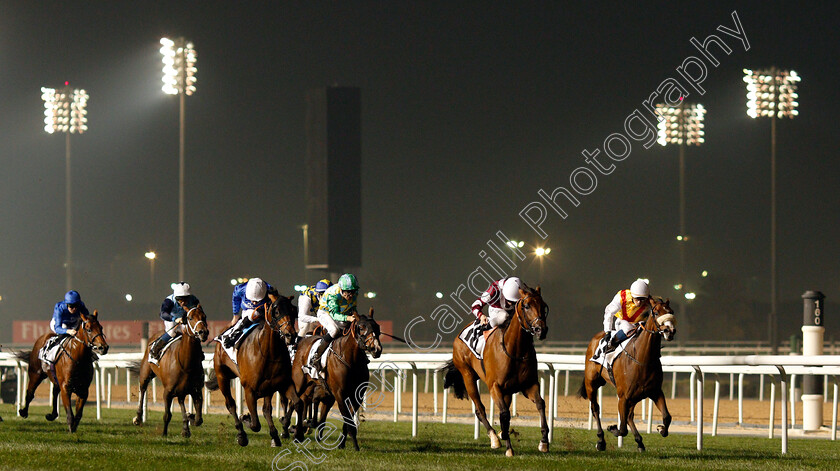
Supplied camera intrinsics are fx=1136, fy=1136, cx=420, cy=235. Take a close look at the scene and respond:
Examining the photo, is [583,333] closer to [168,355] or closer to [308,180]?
[308,180]

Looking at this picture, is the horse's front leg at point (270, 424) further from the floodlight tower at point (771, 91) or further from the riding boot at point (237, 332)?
the floodlight tower at point (771, 91)

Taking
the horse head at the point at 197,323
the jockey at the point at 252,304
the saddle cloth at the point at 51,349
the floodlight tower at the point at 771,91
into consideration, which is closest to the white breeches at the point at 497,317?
the jockey at the point at 252,304

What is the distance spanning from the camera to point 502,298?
10.5 meters

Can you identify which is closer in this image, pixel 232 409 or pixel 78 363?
pixel 232 409

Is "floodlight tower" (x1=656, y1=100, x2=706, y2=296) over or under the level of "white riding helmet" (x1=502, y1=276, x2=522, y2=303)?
over

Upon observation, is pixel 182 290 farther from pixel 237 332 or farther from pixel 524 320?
pixel 524 320

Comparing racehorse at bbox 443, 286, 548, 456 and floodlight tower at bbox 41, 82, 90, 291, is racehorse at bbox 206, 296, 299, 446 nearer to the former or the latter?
racehorse at bbox 443, 286, 548, 456

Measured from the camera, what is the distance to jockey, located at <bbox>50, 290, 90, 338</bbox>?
42.9 ft

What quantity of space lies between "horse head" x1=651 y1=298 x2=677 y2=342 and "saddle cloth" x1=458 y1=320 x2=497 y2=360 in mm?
1530

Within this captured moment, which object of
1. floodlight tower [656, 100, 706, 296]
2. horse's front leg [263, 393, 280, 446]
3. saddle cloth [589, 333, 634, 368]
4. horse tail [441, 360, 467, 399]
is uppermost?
floodlight tower [656, 100, 706, 296]

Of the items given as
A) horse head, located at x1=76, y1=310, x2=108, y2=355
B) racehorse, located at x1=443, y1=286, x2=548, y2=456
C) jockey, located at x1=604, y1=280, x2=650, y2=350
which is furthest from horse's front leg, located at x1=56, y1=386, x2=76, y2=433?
jockey, located at x1=604, y1=280, x2=650, y2=350

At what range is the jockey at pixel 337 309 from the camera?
10.5 m

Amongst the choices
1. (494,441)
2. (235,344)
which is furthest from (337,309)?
(494,441)

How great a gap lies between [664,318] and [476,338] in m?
2.04
